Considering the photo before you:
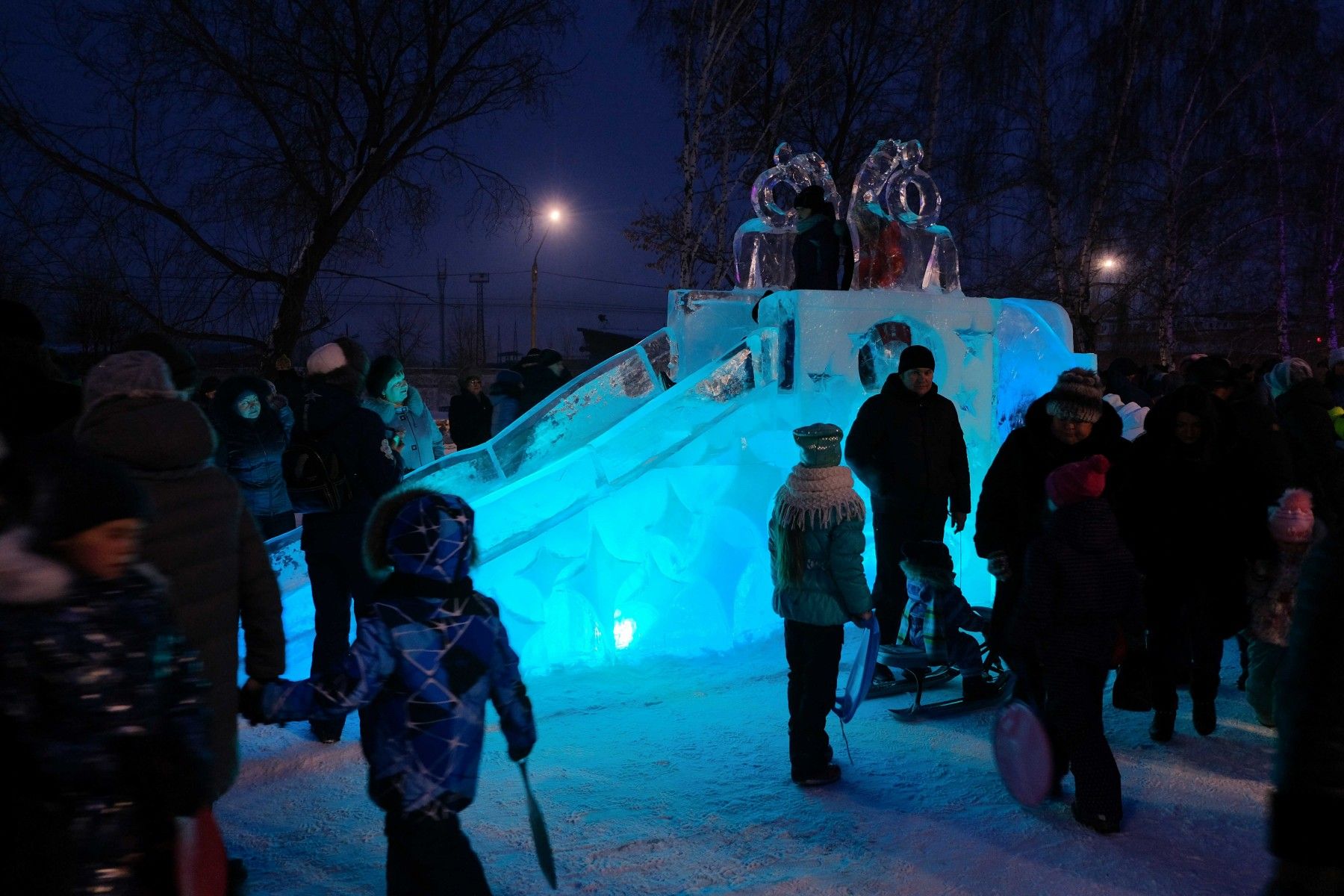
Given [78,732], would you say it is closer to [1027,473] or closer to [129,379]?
[129,379]

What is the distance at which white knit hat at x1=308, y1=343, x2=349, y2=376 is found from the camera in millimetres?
4934

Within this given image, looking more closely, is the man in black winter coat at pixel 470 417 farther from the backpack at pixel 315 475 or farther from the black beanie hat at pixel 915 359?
the backpack at pixel 315 475

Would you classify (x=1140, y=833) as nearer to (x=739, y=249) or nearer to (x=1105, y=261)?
(x=739, y=249)

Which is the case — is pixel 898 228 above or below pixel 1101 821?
above

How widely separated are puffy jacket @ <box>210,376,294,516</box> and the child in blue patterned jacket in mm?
4427

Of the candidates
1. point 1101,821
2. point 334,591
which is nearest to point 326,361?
point 334,591

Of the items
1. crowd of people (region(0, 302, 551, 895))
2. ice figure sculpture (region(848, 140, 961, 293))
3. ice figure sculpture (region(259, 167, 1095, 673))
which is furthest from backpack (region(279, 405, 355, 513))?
ice figure sculpture (region(848, 140, 961, 293))

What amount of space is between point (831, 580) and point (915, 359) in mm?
1991

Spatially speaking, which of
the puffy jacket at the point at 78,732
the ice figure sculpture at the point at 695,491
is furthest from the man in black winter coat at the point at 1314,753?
the ice figure sculpture at the point at 695,491

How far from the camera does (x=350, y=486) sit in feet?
15.9

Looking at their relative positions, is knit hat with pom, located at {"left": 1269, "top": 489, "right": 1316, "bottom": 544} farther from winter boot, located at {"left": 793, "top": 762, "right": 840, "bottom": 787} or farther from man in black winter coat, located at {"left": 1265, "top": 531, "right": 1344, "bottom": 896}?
man in black winter coat, located at {"left": 1265, "top": 531, "right": 1344, "bottom": 896}

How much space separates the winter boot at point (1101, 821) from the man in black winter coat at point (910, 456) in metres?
2.09

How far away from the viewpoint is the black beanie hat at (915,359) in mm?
5883

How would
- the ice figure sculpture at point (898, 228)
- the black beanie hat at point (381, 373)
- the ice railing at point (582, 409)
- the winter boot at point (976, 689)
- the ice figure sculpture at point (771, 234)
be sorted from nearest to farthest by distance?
the winter boot at point (976, 689) → the black beanie hat at point (381, 373) → the ice railing at point (582, 409) → the ice figure sculpture at point (898, 228) → the ice figure sculpture at point (771, 234)
